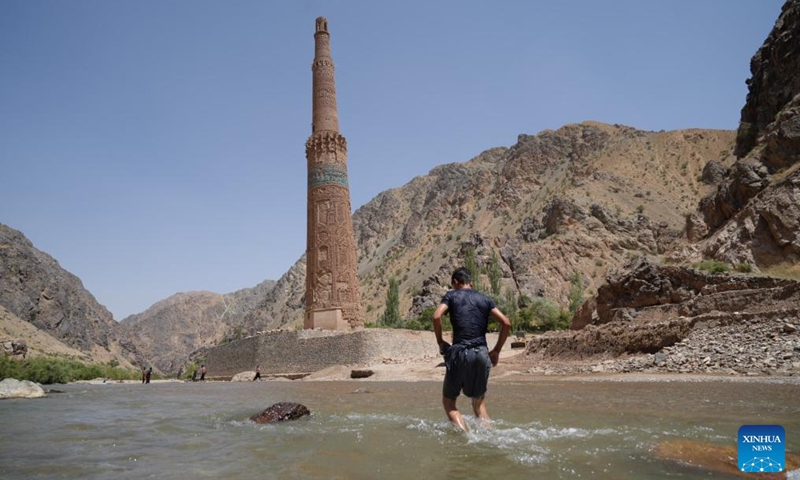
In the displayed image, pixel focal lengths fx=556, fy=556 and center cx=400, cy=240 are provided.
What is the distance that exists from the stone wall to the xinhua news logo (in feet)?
74.8

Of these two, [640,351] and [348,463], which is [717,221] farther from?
[348,463]

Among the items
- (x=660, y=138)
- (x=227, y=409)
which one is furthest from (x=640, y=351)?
(x=660, y=138)

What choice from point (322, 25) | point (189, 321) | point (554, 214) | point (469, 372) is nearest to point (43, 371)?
point (322, 25)

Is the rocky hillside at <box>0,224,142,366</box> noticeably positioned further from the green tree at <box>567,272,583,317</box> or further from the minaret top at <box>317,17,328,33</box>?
the green tree at <box>567,272,583,317</box>

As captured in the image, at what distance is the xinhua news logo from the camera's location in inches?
139

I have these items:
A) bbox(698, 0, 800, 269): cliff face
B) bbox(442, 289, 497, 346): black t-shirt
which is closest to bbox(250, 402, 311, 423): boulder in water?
bbox(442, 289, 497, 346): black t-shirt

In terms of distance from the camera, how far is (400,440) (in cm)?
516

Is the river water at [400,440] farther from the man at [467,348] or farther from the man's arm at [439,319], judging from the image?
the man's arm at [439,319]

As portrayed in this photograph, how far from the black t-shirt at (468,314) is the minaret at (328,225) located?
2572cm

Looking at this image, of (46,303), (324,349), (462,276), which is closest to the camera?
(462,276)

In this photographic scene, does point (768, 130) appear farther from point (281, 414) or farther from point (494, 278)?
point (281, 414)

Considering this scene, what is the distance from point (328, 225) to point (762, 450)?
29.6m

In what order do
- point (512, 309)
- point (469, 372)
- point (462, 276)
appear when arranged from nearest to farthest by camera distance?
1. point (469, 372)
2. point (462, 276)
3. point (512, 309)

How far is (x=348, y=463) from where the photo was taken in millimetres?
4105
